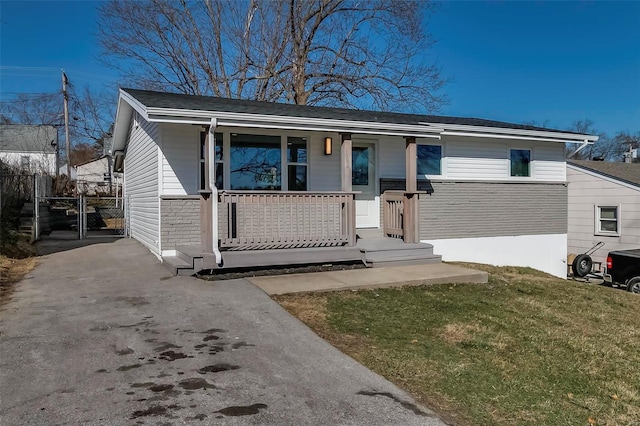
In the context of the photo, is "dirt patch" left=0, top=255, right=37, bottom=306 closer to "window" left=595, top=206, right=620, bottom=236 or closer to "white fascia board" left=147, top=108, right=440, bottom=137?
"white fascia board" left=147, top=108, right=440, bottom=137

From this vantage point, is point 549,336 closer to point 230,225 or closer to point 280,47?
point 230,225

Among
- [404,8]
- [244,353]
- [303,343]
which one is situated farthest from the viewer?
[404,8]

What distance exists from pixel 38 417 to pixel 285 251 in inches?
212

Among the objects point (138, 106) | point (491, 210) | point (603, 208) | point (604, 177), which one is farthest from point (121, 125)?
point (603, 208)

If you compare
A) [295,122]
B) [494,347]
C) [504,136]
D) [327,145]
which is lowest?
[494,347]

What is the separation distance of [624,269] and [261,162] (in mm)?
9909

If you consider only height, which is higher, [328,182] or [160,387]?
[328,182]

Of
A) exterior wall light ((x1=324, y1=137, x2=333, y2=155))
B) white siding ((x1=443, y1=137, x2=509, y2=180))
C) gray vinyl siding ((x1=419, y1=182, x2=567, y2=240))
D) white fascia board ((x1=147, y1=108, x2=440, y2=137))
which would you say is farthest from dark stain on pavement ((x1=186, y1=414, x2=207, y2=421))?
white siding ((x1=443, y1=137, x2=509, y2=180))

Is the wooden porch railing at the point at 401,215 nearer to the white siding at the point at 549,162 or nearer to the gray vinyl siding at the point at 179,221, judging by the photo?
the gray vinyl siding at the point at 179,221

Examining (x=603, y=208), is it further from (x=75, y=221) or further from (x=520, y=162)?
(x=75, y=221)

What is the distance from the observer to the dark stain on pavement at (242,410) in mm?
2998

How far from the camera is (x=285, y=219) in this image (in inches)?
329

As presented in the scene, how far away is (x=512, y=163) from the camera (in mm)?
12203

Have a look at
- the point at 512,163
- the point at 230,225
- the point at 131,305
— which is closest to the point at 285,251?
the point at 230,225
